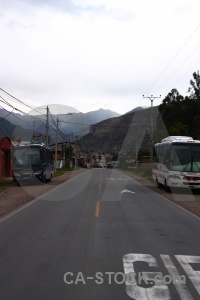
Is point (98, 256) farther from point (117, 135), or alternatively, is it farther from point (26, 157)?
point (117, 135)

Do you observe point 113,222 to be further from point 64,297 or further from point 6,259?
point 64,297

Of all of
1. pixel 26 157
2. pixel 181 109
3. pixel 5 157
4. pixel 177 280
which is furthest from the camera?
pixel 181 109

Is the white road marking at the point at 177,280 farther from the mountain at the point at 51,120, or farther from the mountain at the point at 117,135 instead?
the mountain at the point at 117,135

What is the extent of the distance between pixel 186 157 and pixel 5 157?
22193 mm

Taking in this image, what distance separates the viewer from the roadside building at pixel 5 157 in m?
38.0

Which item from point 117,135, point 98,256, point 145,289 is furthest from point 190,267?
point 117,135

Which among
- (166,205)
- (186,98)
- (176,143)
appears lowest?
(166,205)

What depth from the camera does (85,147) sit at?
Result: 171500mm

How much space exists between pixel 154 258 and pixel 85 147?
16408 cm

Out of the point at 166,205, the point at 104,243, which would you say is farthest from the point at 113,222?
the point at 166,205

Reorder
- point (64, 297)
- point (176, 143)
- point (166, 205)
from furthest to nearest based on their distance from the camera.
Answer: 1. point (176, 143)
2. point (166, 205)
3. point (64, 297)

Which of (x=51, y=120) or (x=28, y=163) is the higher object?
(x=51, y=120)

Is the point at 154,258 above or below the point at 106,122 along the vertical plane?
below

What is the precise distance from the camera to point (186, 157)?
23484 mm
